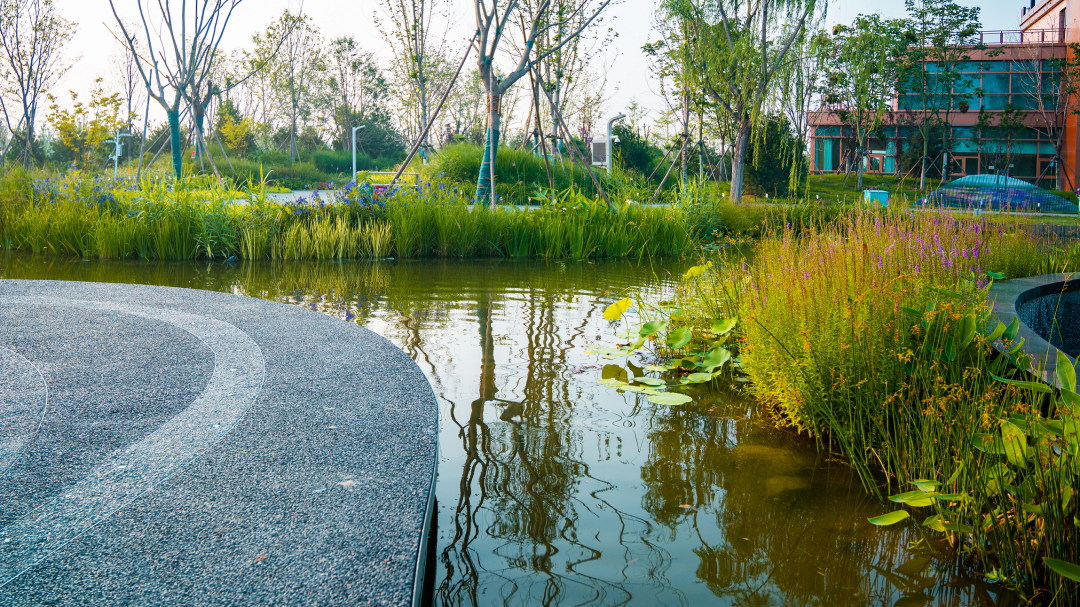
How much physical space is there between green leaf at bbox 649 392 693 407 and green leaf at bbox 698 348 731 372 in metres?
0.31

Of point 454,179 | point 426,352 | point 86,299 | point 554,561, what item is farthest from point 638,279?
point 454,179

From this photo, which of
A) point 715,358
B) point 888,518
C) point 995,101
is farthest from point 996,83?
point 888,518

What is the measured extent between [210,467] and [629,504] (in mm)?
1202

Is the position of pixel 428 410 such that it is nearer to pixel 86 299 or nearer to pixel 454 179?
pixel 86 299

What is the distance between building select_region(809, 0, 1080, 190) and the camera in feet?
107

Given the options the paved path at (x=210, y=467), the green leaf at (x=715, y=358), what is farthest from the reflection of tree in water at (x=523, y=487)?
the green leaf at (x=715, y=358)

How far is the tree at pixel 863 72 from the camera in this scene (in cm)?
1280

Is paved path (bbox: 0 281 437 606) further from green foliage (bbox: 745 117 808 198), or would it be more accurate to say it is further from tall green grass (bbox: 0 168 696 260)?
green foliage (bbox: 745 117 808 198)

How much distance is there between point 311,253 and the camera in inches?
304

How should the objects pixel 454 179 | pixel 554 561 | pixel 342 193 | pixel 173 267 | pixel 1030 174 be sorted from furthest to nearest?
pixel 1030 174 → pixel 454 179 → pixel 342 193 → pixel 173 267 → pixel 554 561

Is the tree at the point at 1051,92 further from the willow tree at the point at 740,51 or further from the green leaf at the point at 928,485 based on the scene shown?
the green leaf at the point at 928,485

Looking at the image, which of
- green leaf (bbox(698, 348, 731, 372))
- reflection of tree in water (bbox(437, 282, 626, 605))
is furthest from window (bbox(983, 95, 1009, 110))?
reflection of tree in water (bbox(437, 282, 626, 605))

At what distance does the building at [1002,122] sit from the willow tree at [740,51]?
19356 mm

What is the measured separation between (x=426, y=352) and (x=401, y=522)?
7.21 ft
